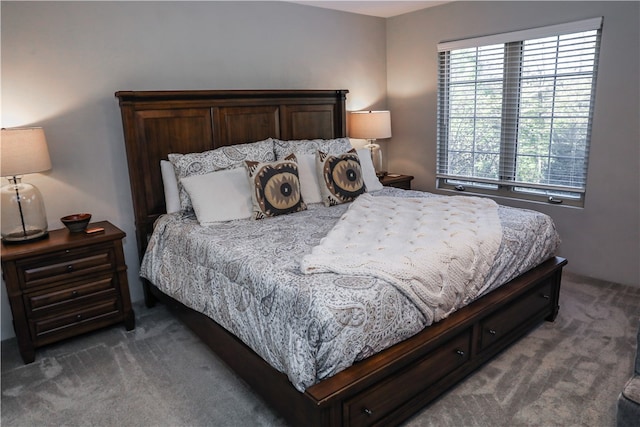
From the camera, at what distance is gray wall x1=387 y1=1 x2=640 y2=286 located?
316 cm

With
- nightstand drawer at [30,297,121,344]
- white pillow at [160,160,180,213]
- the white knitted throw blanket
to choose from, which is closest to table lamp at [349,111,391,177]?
the white knitted throw blanket

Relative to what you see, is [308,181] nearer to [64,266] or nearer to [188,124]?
[188,124]

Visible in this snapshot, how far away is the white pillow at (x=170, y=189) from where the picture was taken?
3088 mm

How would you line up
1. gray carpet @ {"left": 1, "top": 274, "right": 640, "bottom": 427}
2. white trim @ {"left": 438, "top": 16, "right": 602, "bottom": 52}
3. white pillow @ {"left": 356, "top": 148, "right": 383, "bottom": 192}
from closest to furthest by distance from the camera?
gray carpet @ {"left": 1, "top": 274, "right": 640, "bottom": 427} < white trim @ {"left": 438, "top": 16, "right": 602, "bottom": 52} < white pillow @ {"left": 356, "top": 148, "right": 383, "bottom": 192}

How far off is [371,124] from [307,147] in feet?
2.96

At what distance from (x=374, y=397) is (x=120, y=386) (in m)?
1.41

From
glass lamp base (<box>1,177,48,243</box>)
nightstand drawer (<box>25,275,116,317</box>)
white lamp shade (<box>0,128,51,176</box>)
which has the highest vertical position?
white lamp shade (<box>0,128,51,176</box>)

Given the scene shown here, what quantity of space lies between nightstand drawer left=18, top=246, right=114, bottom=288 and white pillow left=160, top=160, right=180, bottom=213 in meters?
0.50

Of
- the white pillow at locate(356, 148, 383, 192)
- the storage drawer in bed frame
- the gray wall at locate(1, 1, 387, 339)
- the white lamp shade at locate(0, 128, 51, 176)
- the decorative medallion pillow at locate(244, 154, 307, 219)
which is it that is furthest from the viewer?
the white pillow at locate(356, 148, 383, 192)

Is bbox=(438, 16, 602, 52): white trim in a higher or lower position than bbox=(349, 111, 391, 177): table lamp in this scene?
higher

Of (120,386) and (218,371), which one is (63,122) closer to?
(120,386)

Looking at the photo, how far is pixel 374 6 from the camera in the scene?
4.12 meters

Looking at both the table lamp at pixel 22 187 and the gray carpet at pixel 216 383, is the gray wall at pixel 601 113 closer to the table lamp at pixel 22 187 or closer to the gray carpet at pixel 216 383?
the gray carpet at pixel 216 383

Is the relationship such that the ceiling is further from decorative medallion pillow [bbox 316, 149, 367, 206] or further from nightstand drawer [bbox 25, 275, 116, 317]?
nightstand drawer [bbox 25, 275, 116, 317]
